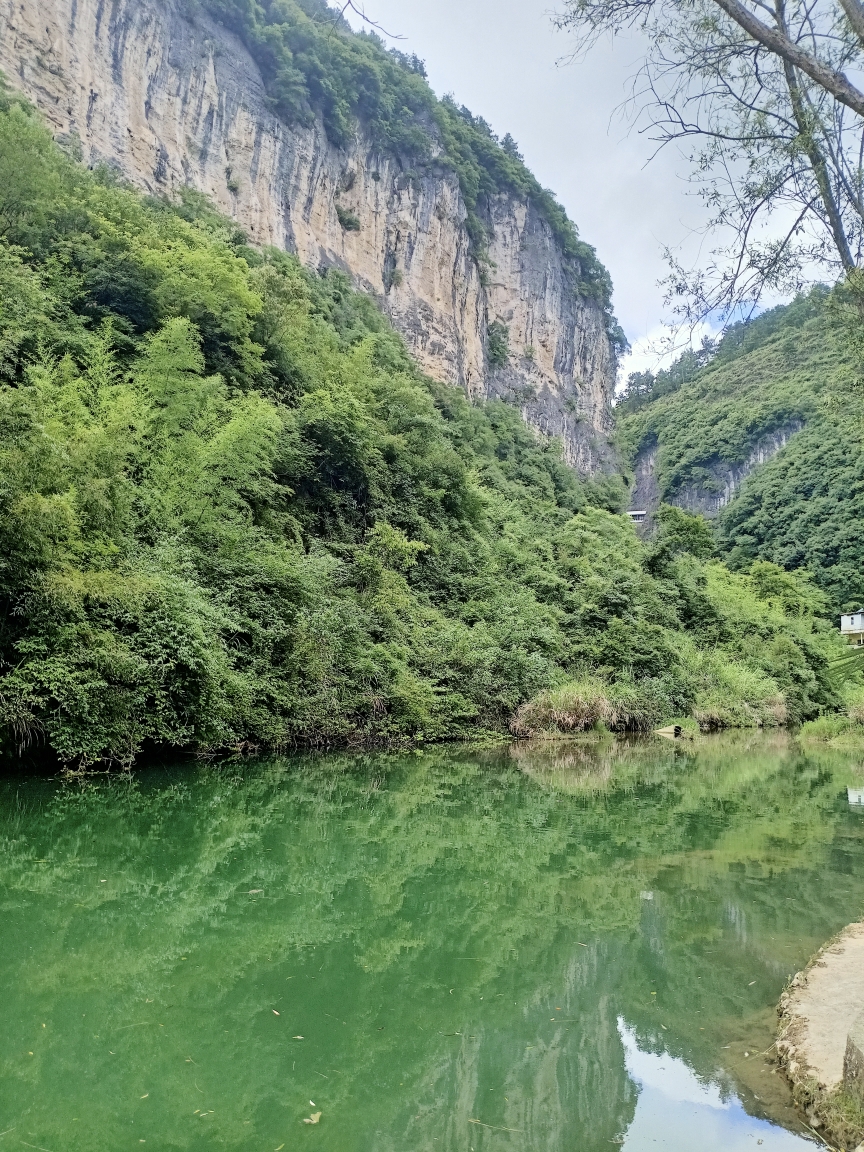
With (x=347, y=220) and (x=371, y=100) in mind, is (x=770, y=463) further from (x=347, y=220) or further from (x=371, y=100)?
(x=371, y=100)

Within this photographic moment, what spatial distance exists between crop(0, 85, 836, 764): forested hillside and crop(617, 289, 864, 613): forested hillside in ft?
49.4

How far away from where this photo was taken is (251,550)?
1466 cm

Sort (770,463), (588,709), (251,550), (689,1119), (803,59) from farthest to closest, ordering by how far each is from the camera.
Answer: (770,463) → (588,709) → (251,550) → (803,59) → (689,1119)

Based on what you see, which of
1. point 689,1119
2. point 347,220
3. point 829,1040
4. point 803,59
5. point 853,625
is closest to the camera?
point 689,1119

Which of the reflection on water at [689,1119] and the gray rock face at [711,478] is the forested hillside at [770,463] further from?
the reflection on water at [689,1119]

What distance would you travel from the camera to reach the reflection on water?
10.1 feet

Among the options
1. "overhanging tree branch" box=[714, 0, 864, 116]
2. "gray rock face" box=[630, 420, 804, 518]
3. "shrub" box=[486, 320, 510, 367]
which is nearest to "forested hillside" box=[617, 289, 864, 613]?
"gray rock face" box=[630, 420, 804, 518]

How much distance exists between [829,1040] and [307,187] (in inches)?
1650

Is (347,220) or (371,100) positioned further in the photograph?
(371,100)

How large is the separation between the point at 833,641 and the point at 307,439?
27.8m

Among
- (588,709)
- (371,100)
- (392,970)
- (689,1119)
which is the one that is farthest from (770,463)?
(689,1119)

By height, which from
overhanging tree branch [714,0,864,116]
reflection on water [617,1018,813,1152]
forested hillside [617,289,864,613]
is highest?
forested hillside [617,289,864,613]

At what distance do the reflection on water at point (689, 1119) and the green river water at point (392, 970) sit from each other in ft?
0.04

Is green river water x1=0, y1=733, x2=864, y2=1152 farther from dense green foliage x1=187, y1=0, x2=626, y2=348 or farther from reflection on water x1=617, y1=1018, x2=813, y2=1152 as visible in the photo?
dense green foliage x1=187, y1=0, x2=626, y2=348
